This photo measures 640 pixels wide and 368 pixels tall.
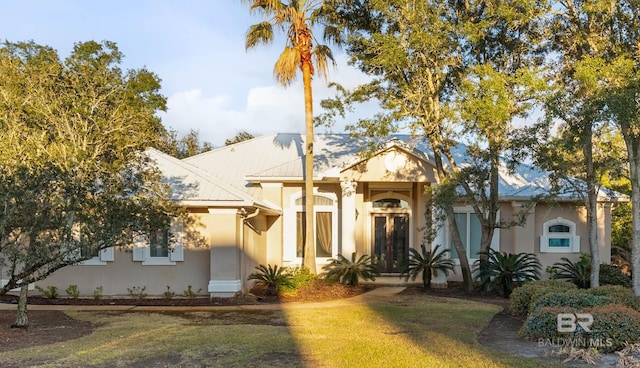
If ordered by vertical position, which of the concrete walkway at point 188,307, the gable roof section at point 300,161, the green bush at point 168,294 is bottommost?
the concrete walkway at point 188,307

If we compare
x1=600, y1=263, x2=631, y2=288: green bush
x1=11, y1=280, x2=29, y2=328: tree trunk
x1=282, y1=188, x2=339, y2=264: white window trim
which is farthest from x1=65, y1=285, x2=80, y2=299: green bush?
x1=600, y1=263, x2=631, y2=288: green bush

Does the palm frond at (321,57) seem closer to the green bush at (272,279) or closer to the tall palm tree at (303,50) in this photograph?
the tall palm tree at (303,50)

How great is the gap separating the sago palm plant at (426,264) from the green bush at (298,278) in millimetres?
3100

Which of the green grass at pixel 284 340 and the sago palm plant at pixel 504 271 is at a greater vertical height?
the sago palm plant at pixel 504 271

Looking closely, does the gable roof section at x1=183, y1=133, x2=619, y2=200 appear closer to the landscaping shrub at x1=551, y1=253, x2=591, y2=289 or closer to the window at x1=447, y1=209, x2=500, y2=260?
the window at x1=447, y1=209, x2=500, y2=260

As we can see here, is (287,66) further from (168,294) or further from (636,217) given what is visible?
(636,217)

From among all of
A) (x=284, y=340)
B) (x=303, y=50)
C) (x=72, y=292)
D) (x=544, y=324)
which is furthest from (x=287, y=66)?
(x=544, y=324)

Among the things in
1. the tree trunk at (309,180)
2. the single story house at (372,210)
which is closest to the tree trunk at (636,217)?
the single story house at (372,210)

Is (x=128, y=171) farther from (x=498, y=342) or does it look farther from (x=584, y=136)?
(x=584, y=136)

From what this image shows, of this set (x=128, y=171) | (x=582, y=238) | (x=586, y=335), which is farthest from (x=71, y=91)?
(x=582, y=238)

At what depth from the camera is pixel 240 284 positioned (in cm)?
1469

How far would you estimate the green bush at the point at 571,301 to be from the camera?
368 inches

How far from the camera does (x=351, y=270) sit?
1697cm

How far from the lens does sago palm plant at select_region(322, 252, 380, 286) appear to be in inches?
668
